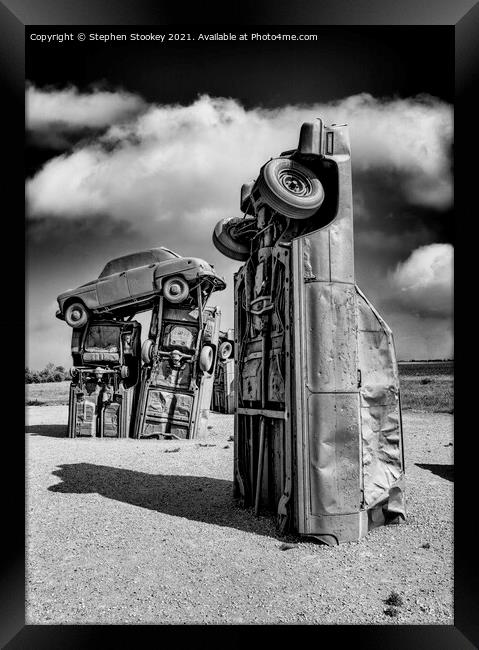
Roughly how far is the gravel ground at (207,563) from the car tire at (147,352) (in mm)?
4920

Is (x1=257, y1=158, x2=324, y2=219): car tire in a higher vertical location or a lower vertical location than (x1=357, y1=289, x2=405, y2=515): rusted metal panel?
higher

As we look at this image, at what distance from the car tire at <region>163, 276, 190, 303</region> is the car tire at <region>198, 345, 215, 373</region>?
51.7 inches

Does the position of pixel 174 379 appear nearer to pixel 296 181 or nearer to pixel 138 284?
pixel 138 284

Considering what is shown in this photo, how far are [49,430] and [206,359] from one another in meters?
5.06

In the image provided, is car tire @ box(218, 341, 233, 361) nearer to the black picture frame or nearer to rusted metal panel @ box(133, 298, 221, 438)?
rusted metal panel @ box(133, 298, 221, 438)

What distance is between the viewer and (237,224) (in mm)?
6195

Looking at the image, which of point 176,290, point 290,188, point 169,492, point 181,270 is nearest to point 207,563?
point 169,492

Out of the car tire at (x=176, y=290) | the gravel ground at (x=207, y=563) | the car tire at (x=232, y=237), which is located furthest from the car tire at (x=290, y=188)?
the car tire at (x=176, y=290)

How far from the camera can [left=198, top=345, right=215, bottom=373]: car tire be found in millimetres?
11547

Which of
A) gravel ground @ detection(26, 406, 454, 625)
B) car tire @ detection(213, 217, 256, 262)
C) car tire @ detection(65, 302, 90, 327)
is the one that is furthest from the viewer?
car tire @ detection(65, 302, 90, 327)

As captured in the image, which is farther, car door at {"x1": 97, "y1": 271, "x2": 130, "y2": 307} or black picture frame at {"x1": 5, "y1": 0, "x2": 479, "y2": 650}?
car door at {"x1": 97, "y1": 271, "x2": 130, "y2": 307}

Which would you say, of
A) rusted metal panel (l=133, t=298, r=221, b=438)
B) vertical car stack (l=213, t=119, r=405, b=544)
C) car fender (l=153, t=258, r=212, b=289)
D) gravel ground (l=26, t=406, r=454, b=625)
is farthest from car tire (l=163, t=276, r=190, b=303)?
vertical car stack (l=213, t=119, r=405, b=544)
